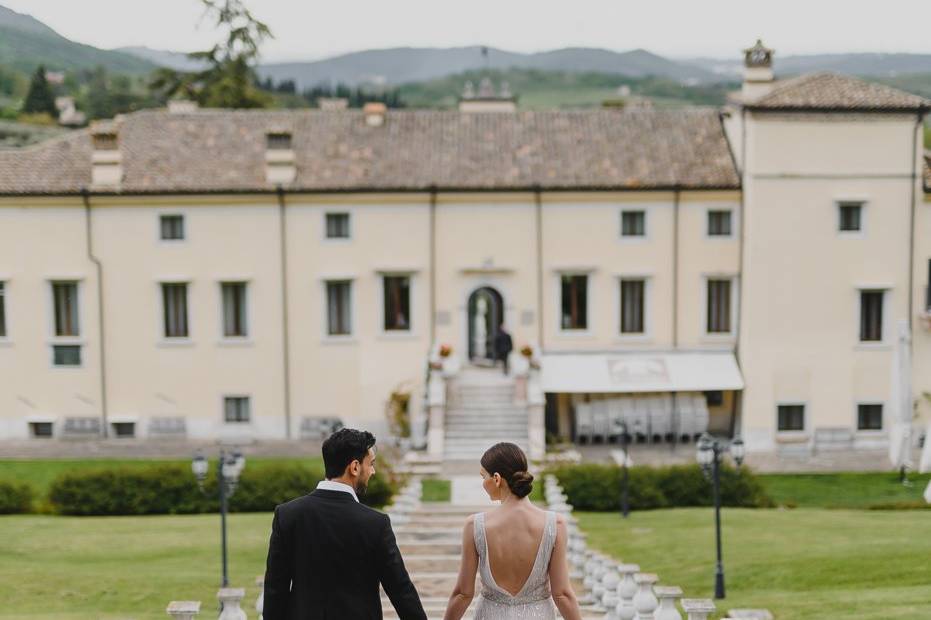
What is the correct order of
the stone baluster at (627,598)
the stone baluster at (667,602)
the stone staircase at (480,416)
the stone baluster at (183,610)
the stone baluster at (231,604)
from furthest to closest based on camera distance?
the stone staircase at (480,416) < the stone baluster at (627,598) < the stone baluster at (667,602) < the stone baluster at (231,604) < the stone baluster at (183,610)

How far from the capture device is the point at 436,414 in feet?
104

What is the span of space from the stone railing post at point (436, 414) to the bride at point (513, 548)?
74.7ft

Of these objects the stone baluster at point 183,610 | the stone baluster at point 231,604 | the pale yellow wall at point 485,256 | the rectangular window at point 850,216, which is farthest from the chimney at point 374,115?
the stone baluster at point 183,610

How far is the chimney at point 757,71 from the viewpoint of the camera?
108ft

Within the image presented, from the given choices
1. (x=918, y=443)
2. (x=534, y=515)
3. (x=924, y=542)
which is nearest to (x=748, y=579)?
(x=924, y=542)

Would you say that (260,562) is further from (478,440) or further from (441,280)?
(441,280)

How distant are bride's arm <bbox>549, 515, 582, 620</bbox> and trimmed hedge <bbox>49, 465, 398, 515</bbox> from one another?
18347mm

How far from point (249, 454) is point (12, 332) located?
695 cm

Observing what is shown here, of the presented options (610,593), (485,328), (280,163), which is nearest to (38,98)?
(485,328)

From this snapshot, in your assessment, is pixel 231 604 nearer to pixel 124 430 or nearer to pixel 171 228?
pixel 171 228

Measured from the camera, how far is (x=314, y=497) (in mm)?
7617

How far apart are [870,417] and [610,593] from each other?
20.5 meters

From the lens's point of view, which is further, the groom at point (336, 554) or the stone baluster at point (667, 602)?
the stone baluster at point (667, 602)

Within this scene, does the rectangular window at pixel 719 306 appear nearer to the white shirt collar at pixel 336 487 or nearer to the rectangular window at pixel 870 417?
the rectangular window at pixel 870 417
